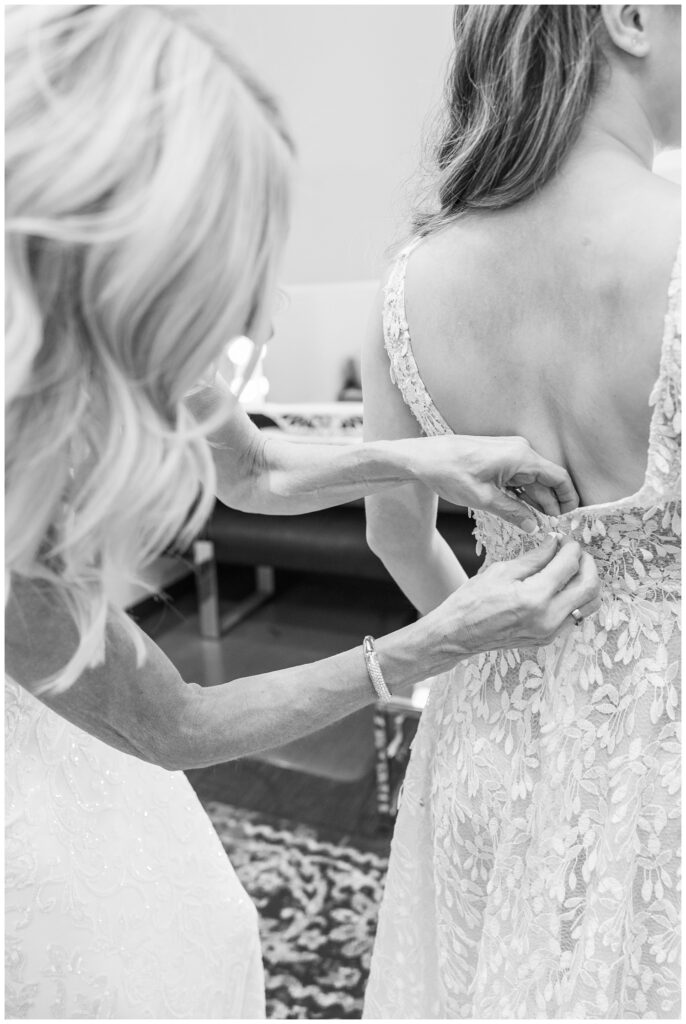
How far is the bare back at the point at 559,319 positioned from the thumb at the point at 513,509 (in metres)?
0.07

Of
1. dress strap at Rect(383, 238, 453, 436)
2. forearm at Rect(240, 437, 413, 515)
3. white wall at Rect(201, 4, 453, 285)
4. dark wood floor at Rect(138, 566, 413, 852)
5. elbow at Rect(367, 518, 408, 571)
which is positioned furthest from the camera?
white wall at Rect(201, 4, 453, 285)

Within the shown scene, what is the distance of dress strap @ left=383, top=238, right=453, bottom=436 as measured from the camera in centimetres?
91

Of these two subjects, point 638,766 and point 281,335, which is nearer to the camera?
point 638,766

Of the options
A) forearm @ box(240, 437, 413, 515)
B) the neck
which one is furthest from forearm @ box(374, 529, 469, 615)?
the neck

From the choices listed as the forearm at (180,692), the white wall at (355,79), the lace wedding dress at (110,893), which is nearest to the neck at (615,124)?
the forearm at (180,692)

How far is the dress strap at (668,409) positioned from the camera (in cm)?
68

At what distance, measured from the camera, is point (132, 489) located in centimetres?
61

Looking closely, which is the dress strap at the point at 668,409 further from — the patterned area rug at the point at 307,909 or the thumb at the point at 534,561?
the patterned area rug at the point at 307,909

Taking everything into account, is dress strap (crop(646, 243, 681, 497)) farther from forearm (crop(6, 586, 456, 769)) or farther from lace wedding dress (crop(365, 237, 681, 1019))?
forearm (crop(6, 586, 456, 769))

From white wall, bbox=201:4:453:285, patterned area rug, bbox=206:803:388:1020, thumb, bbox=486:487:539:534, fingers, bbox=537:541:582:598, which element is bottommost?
patterned area rug, bbox=206:803:388:1020

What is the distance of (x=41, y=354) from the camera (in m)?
0.58

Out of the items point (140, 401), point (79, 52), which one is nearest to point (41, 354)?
point (140, 401)

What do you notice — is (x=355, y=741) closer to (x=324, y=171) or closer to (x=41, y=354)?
(x=41, y=354)

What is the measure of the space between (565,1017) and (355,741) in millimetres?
1940
